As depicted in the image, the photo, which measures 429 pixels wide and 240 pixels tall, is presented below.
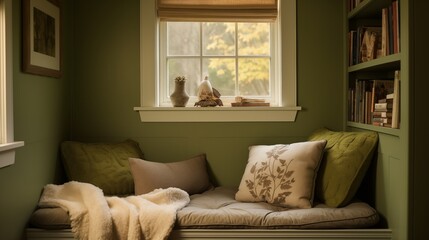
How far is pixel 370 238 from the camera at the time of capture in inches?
106

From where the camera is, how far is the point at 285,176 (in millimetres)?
2963

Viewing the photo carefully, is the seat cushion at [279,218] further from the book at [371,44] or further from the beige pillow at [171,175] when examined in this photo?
the book at [371,44]

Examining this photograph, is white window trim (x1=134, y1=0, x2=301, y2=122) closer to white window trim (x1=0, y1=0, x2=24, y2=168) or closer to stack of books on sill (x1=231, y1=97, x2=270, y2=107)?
stack of books on sill (x1=231, y1=97, x2=270, y2=107)

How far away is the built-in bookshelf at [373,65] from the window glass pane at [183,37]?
3.54ft

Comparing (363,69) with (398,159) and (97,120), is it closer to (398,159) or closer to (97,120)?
(398,159)

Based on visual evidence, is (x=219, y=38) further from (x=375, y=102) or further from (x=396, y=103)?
(x=396, y=103)

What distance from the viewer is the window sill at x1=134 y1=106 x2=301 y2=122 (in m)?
3.51

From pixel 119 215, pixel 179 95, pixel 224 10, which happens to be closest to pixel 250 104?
pixel 179 95

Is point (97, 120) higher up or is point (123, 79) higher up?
point (123, 79)

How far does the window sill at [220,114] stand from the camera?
11.5 feet

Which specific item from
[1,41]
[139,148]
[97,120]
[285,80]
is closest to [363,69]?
[285,80]

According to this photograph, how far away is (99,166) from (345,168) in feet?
5.02

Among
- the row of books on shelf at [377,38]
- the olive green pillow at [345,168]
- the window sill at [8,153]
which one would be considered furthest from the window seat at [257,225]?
the row of books on shelf at [377,38]

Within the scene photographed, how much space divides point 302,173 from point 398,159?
23.2 inches
